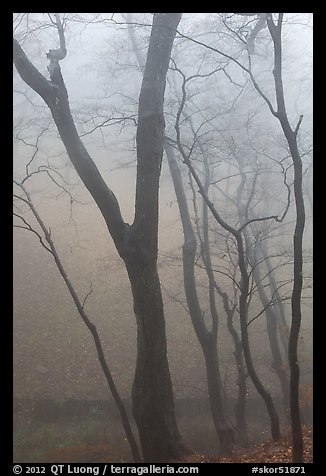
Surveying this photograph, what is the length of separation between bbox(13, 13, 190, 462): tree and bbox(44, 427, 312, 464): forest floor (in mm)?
643

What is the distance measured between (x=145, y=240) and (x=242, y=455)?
11.5 feet

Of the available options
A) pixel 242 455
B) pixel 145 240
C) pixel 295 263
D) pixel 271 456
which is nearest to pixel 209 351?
pixel 242 455

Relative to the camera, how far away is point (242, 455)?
588 cm

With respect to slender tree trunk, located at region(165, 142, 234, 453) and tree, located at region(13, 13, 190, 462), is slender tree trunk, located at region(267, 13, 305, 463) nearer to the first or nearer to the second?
tree, located at region(13, 13, 190, 462)

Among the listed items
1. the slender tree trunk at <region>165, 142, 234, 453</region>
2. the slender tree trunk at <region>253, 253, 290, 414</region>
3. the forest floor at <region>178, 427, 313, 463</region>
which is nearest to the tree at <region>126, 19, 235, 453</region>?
the slender tree trunk at <region>165, 142, 234, 453</region>

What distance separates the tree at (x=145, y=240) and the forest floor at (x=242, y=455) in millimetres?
643

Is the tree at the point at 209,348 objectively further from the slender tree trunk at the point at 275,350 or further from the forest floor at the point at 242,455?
the slender tree trunk at the point at 275,350

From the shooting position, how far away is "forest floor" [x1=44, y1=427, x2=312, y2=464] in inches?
202

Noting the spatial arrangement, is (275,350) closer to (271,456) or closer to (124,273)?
(271,456)

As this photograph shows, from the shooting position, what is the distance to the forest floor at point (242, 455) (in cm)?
514
